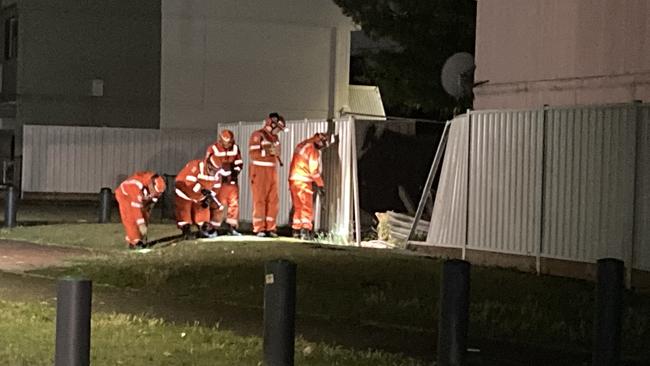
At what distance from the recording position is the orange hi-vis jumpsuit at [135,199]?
1766 centimetres

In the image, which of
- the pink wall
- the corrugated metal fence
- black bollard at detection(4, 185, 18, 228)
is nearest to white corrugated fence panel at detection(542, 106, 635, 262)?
the corrugated metal fence

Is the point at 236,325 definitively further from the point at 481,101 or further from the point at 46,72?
the point at 46,72

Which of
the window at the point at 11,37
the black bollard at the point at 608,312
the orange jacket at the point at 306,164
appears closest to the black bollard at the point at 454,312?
the black bollard at the point at 608,312

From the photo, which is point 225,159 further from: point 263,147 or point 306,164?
point 306,164

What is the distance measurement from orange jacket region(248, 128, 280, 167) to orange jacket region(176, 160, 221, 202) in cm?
82

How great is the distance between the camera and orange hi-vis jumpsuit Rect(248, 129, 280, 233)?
19.3 metres

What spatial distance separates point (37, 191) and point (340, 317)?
2369 cm

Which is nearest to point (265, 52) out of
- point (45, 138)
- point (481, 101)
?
point (45, 138)

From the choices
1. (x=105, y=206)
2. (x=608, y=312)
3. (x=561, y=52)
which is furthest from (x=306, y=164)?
(x=608, y=312)

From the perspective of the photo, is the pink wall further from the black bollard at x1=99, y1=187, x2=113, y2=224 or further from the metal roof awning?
the metal roof awning

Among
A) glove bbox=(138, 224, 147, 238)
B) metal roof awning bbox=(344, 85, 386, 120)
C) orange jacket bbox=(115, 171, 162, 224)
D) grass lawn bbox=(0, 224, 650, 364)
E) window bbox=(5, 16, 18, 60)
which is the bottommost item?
grass lawn bbox=(0, 224, 650, 364)

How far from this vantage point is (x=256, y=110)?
3572 centimetres

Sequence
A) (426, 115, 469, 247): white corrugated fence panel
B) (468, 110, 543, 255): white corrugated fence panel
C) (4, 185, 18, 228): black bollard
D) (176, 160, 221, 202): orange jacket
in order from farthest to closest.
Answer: (4, 185, 18, 228): black bollard → (176, 160, 221, 202): orange jacket → (426, 115, 469, 247): white corrugated fence panel → (468, 110, 543, 255): white corrugated fence panel

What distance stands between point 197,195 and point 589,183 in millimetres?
6842
